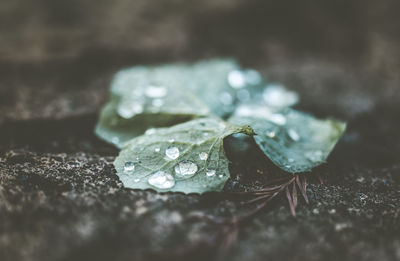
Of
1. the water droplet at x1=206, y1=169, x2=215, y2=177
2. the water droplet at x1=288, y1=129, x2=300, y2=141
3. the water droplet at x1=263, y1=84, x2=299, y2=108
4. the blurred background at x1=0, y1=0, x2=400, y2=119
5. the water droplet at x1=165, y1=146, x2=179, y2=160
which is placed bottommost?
the water droplet at x1=206, y1=169, x2=215, y2=177

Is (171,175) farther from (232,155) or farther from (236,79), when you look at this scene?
(236,79)

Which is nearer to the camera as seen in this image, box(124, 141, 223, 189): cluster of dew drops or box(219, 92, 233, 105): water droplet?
box(124, 141, 223, 189): cluster of dew drops

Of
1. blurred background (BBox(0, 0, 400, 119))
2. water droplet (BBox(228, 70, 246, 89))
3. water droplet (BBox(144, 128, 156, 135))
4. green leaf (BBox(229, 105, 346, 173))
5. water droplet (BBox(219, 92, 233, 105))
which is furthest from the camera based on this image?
blurred background (BBox(0, 0, 400, 119))

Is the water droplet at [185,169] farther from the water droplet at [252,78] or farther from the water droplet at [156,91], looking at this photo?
the water droplet at [252,78]

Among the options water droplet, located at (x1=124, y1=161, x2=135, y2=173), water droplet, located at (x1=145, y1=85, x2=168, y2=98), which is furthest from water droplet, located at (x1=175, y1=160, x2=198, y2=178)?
water droplet, located at (x1=145, y1=85, x2=168, y2=98)

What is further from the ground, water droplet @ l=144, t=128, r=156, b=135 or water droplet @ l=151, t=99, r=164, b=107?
water droplet @ l=151, t=99, r=164, b=107

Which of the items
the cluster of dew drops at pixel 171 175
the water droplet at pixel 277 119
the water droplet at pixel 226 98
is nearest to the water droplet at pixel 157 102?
the water droplet at pixel 226 98

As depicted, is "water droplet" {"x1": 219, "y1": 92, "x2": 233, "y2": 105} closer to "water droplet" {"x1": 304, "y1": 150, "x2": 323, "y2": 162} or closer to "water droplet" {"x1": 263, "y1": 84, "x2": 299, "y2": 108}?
"water droplet" {"x1": 263, "y1": 84, "x2": 299, "y2": 108}

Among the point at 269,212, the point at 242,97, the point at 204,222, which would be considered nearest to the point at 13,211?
the point at 204,222

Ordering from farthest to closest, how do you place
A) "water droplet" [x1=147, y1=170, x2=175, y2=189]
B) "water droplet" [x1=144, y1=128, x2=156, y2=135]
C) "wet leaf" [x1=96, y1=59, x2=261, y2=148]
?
1. "wet leaf" [x1=96, y1=59, x2=261, y2=148]
2. "water droplet" [x1=144, y1=128, x2=156, y2=135]
3. "water droplet" [x1=147, y1=170, x2=175, y2=189]
